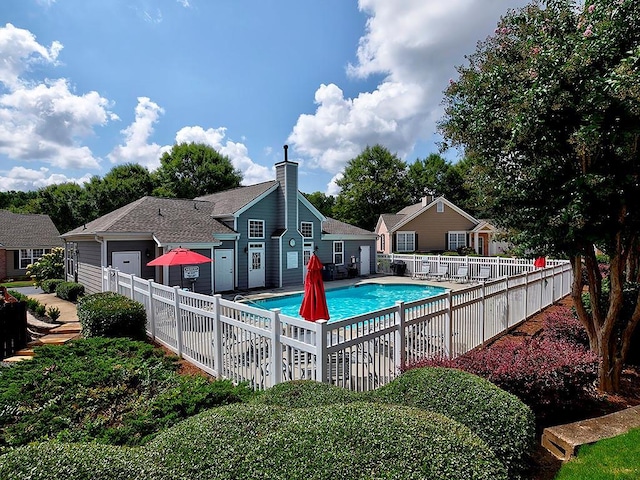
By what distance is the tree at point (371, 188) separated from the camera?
42344mm

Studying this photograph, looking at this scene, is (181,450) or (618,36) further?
(618,36)

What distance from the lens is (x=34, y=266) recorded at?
20531 millimetres

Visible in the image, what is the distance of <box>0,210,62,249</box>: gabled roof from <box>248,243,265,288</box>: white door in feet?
54.3

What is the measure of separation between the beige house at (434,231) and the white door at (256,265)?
551 inches

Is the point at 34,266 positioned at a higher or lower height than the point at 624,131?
lower

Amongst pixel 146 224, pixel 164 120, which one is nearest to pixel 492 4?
pixel 146 224

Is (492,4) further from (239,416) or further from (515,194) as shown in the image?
(239,416)

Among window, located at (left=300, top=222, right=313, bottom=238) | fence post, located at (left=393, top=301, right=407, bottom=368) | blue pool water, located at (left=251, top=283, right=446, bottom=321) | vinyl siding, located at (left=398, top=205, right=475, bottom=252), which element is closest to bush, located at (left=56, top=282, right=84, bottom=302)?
blue pool water, located at (left=251, top=283, right=446, bottom=321)

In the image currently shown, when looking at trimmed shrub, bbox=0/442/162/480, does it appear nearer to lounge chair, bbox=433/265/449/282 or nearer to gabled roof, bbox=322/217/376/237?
gabled roof, bbox=322/217/376/237

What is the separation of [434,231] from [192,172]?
27.3 metres

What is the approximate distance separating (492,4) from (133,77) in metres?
11.4

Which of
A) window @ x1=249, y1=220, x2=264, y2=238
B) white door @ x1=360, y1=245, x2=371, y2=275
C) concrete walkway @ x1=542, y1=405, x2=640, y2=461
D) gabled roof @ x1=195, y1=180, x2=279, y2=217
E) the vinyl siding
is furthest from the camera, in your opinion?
the vinyl siding

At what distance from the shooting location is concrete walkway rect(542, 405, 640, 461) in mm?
3473

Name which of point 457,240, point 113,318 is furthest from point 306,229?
point 457,240
